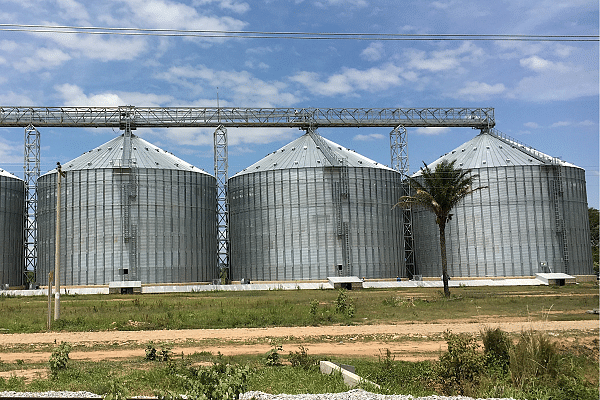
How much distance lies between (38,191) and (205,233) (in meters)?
23.3

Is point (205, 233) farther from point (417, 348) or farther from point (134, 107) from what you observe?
point (417, 348)

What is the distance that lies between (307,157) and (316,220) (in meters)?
A: 9.49

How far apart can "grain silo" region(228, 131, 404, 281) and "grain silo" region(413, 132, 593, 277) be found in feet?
30.4

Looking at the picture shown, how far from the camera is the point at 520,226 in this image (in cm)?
7675

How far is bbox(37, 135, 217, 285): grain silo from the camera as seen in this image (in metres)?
71.9

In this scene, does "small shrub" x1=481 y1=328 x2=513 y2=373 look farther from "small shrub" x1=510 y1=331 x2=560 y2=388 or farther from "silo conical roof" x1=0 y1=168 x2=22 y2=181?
"silo conical roof" x1=0 y1=168 x2=22 y2=181

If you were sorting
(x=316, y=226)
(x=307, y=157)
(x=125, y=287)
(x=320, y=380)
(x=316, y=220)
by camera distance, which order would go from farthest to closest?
(x=307, y=157), (x=316, y=220), (x=316, y=226), (x=125, y=287), (x=320, y=380)

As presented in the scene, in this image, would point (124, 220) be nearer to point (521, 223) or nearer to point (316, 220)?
point (316, 220)

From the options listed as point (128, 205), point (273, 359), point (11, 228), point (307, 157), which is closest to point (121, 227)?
point (128, 205)

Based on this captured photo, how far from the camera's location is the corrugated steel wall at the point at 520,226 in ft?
250

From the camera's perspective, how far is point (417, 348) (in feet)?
78.1

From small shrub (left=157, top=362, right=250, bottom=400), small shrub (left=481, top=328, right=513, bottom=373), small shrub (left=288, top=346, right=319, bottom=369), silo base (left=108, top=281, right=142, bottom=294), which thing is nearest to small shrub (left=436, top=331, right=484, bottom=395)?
small shrub (left=481, top=328, right=513, bottom=373)

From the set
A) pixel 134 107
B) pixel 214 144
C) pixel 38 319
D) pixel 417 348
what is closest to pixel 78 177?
pixel 134 107

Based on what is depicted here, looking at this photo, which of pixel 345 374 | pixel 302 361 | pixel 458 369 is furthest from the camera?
pixel 302 361
